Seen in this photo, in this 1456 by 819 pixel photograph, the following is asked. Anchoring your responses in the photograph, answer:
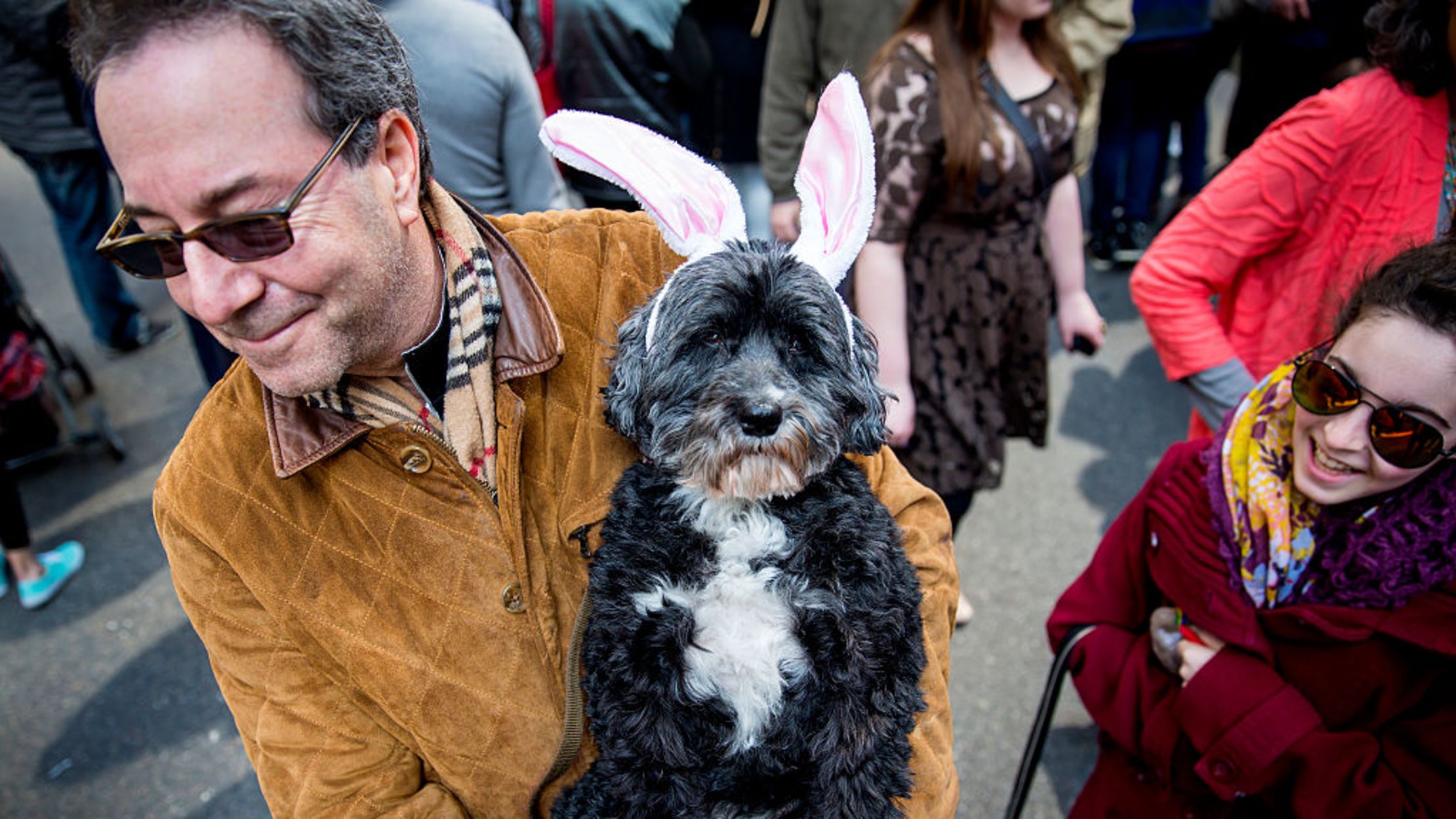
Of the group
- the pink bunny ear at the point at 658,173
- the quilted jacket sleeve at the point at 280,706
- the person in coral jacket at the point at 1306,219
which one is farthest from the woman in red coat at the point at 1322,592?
the quilted jacket sleeve at the point at 280,706

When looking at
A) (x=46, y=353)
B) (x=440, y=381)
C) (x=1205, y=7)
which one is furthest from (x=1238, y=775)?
(x=46, y=353)

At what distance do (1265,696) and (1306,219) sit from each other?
4.18 ft

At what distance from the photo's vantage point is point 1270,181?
2268mm

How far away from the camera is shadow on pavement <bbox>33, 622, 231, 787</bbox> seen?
3.35 meters

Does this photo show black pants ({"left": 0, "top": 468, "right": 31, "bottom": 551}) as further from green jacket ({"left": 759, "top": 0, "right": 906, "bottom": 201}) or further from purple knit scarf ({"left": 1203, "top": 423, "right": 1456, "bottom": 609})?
purple knit scarf ({"left": 1203, "top": 423, "right": 1456, "bottom": 609})

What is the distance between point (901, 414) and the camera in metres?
2.78

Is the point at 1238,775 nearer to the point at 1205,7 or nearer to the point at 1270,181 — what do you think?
the point at 1270,181

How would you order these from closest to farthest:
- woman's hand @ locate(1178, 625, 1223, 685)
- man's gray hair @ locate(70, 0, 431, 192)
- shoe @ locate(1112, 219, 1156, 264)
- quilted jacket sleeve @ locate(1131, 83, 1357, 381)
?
man's gray hair @ locate(70, 0, 431, 192) < woman's hand @ locate(1178, 625, 1223, 685) < quilted jacket sleeve @ locate(1131, 83, 1357, 381) < shoe @ locate(1112, 219, 1156, 264)

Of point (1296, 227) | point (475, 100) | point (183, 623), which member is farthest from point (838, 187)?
point (183, 623)

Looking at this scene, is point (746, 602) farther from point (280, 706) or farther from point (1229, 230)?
point (1229, 230)

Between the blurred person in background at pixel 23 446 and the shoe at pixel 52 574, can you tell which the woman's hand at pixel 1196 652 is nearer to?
the blurred person in background at pixel 23 446

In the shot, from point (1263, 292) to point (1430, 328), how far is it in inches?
33.4

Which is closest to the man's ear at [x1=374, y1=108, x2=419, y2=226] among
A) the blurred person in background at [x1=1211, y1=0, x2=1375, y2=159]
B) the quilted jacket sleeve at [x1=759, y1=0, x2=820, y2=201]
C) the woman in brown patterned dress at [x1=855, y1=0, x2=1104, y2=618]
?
the woman in brown patterned dress at [x1=855, y1=0, x2=1104, y2=618]

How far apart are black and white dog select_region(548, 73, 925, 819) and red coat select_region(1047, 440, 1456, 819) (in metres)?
0.78
